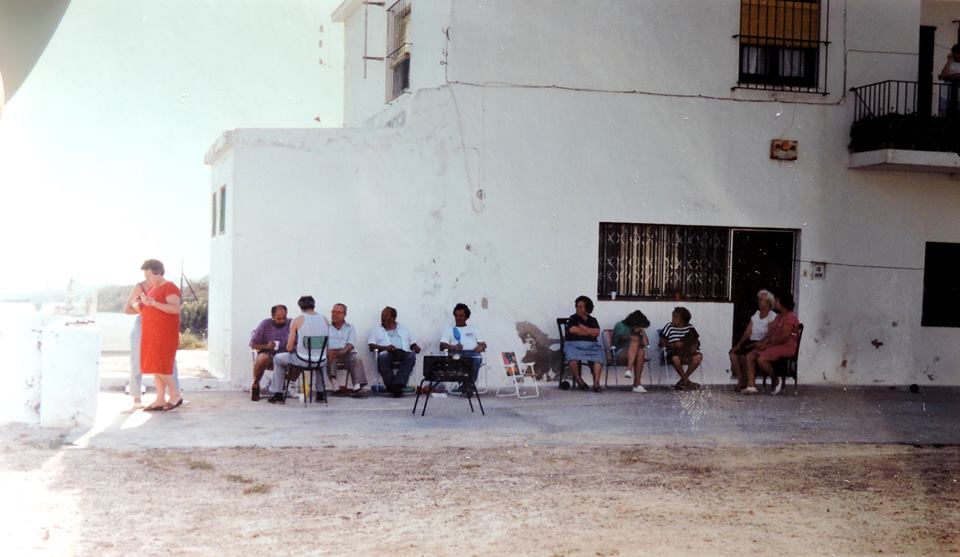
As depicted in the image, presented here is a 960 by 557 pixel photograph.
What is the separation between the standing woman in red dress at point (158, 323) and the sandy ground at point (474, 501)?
150 cm

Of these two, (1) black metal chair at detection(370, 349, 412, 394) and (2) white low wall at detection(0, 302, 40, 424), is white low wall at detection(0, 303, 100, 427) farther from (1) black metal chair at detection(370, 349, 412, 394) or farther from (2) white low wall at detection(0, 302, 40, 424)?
(1) black metal chair at detection(370, 349, 412, 394)

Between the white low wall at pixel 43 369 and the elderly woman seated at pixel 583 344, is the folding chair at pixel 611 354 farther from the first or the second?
the white low wall at pixel 43 369

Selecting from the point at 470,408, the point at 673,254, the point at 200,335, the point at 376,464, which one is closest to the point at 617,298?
the point at 673,254

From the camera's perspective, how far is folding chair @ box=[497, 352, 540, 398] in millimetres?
12281

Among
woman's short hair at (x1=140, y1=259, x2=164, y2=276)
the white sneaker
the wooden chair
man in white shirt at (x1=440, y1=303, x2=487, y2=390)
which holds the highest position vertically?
woman's short hair at (x1=140, y1=259, x2=164, y2=276)

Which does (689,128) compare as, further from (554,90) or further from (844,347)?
(844,347)

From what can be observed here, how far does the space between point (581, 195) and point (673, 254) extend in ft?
4.91

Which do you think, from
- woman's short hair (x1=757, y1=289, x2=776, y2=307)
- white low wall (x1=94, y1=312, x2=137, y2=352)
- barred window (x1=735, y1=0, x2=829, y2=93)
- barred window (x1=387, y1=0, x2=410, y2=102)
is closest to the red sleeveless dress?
barred window (x1=387, y1=0, x2=410, y2=102)

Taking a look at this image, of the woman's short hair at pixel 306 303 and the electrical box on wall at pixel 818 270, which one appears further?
the electrical box on wall at pixel 818 270

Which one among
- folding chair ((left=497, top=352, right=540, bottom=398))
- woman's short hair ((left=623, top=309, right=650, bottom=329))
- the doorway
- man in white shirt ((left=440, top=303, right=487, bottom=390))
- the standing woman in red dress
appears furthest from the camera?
the doorway

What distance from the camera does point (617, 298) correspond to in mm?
13344

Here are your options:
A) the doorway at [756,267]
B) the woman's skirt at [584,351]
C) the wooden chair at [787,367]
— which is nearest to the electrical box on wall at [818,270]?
the doorway at [756,267]

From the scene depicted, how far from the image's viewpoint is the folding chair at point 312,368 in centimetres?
1077

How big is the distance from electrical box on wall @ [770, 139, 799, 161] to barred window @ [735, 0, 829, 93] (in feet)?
2.37
